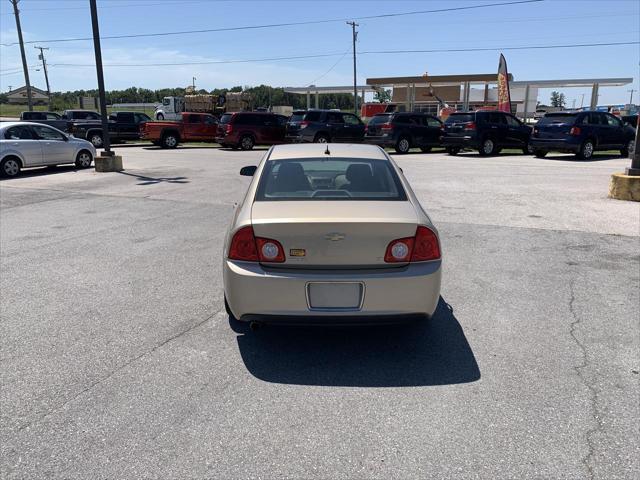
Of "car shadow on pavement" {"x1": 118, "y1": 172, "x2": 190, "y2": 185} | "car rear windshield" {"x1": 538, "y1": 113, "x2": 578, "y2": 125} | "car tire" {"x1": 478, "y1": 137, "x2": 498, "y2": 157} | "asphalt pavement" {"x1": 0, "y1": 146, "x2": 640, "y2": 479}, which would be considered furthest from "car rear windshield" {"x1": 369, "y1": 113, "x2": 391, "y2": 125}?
"asphalt pavement" {"x1": 0, "y1": 146, "x2": 640, "y2": 479}

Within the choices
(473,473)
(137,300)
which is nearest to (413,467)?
(473,473)

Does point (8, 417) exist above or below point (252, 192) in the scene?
below

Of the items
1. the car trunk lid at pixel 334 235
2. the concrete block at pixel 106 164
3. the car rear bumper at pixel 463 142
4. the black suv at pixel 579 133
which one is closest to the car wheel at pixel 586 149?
the black suv at pixel 579 133

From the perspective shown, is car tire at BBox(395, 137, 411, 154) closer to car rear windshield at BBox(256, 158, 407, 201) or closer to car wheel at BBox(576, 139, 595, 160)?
car wheel at BBox(576, 139, 595, 160)

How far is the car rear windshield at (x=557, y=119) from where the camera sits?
1855cm

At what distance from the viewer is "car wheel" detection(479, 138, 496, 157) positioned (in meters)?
20.9

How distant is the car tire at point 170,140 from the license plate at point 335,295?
78.0 feet

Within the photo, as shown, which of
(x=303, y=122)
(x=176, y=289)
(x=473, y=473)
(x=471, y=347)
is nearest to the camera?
(x=473, y=473)

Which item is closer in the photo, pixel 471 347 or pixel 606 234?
pixel 471 347

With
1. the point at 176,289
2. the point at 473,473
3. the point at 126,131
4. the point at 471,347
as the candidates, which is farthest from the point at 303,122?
the point at 473,473

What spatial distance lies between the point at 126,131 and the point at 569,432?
2761 centimetres

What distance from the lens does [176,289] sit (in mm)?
5230

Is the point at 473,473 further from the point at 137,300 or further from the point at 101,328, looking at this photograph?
the point at 137,300

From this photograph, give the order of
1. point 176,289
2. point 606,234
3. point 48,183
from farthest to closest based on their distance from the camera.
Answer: point 48,183 < point 606,234 < point 176,289
